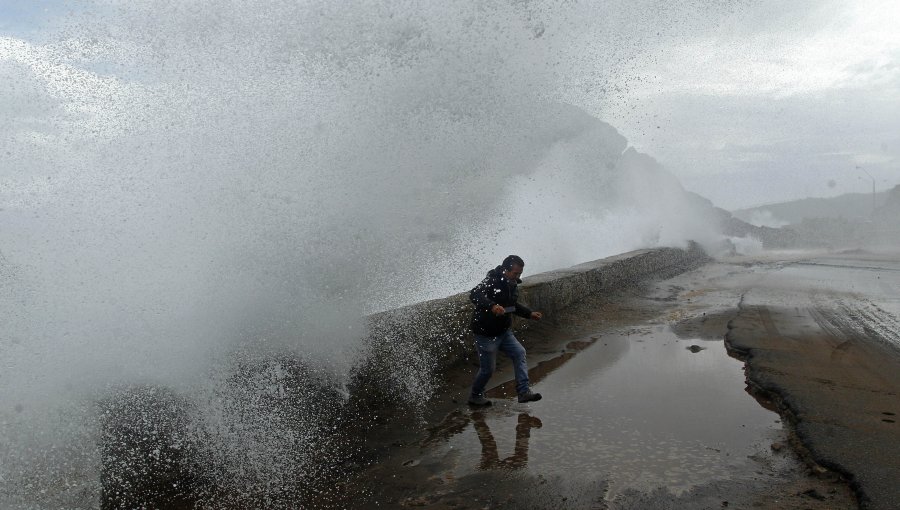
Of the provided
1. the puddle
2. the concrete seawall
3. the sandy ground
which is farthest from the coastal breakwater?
the puddle

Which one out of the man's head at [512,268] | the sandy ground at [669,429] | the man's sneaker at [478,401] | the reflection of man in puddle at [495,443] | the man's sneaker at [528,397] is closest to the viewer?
the sandy ground at [669,429]

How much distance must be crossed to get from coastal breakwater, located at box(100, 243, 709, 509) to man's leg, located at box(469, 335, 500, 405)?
51 cm

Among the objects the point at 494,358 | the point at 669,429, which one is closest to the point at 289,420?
the point at 494,358

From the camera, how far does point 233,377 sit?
14.6 feet

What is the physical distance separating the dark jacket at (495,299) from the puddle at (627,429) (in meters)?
0.68

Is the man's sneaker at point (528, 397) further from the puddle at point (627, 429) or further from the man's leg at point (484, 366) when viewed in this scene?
the man's leg at point (484, 366)

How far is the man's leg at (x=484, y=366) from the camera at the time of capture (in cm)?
523

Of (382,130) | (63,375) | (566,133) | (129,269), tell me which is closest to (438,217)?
(382,130)

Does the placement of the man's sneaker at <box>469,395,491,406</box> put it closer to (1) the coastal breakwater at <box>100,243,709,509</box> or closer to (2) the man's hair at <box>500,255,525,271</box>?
(1) the coastal breakwater at <box>100,243,709,509</box>

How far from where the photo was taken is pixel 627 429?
4.30 meters

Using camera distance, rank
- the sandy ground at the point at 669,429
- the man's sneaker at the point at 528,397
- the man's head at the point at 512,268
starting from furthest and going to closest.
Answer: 1. the man's head at the point at 512,268
2. the man's sneaker at the point at 528,397
3. the sandy ground at the point at 669,429

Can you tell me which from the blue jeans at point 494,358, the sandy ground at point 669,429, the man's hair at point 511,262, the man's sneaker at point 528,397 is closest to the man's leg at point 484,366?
the blue jeans at point 494,358

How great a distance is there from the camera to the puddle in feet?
11.8

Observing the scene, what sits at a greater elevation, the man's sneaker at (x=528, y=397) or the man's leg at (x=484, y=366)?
the man's leg at (x=484, y=366)
